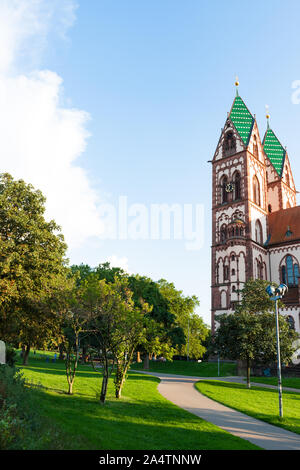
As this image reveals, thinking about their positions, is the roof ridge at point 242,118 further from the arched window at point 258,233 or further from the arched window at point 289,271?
the arched window at point 289,271

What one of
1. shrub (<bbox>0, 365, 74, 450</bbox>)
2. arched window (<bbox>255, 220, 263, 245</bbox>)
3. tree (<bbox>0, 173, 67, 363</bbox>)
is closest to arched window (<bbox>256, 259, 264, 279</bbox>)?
arched window (<bbox>255, 220, 263, 245</bbox>)

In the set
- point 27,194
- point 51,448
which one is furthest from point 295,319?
point 51,448

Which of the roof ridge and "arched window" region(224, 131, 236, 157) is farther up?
the roof ridge

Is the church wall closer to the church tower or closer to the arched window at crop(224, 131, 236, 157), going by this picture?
the church tower

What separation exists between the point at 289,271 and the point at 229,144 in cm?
2393

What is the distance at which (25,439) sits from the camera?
7.76 meters

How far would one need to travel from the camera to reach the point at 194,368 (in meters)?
45.0

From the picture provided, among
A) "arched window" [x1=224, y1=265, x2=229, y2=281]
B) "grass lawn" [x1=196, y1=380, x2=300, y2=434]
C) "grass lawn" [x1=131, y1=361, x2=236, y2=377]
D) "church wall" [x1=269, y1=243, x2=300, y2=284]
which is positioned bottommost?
"grass lawn" [x1=131, y1=361, x2=236, y2=377]

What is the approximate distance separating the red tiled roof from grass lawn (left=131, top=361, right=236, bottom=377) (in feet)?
66.6

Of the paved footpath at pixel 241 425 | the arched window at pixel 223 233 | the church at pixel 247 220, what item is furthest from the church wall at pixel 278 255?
the paved footpath at pixel 241 425

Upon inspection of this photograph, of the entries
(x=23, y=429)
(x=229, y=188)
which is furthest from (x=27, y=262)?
(x=229, y=188)

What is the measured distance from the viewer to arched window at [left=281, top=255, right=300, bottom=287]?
1986 inches

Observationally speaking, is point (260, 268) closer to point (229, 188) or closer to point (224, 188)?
point (229, 188)
